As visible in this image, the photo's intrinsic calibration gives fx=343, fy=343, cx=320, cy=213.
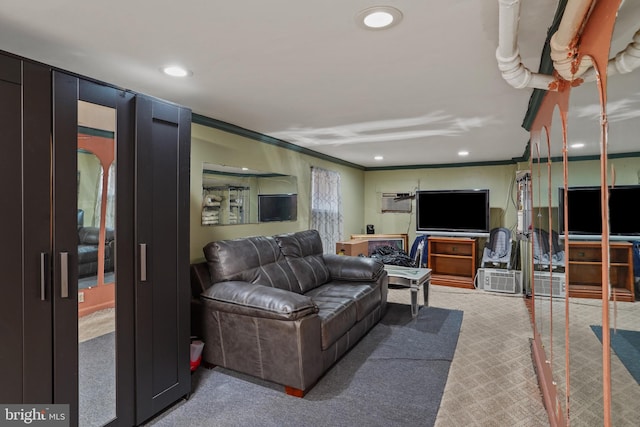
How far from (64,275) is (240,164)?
241 cm

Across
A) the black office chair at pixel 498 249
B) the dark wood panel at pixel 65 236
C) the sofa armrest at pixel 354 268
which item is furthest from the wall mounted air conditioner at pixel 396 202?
the dark wood panel at pixel 65 236

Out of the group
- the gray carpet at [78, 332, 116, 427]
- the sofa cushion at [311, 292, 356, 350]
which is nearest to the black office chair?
the sofa cushion at [311, 292, 356, 350]

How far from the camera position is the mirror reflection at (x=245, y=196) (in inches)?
140

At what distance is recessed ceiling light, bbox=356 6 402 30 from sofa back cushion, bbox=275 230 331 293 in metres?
2.58

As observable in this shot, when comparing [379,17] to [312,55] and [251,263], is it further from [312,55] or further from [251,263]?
[251,263]

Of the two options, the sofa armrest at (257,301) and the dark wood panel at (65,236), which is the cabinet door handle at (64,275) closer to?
the dark wood panel at (65,236)

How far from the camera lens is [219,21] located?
64.7 inches

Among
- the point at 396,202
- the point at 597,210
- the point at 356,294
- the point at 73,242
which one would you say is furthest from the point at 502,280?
the point at 73,242

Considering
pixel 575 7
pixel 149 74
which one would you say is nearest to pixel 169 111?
pixel 149 74

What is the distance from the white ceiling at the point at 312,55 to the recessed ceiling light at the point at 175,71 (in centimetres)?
6

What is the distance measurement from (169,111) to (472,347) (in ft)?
10.7

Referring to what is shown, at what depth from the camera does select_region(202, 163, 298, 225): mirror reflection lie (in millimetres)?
3545

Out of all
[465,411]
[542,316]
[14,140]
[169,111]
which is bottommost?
[465,411]

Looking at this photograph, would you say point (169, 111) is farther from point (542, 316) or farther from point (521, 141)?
point (521, 141)
